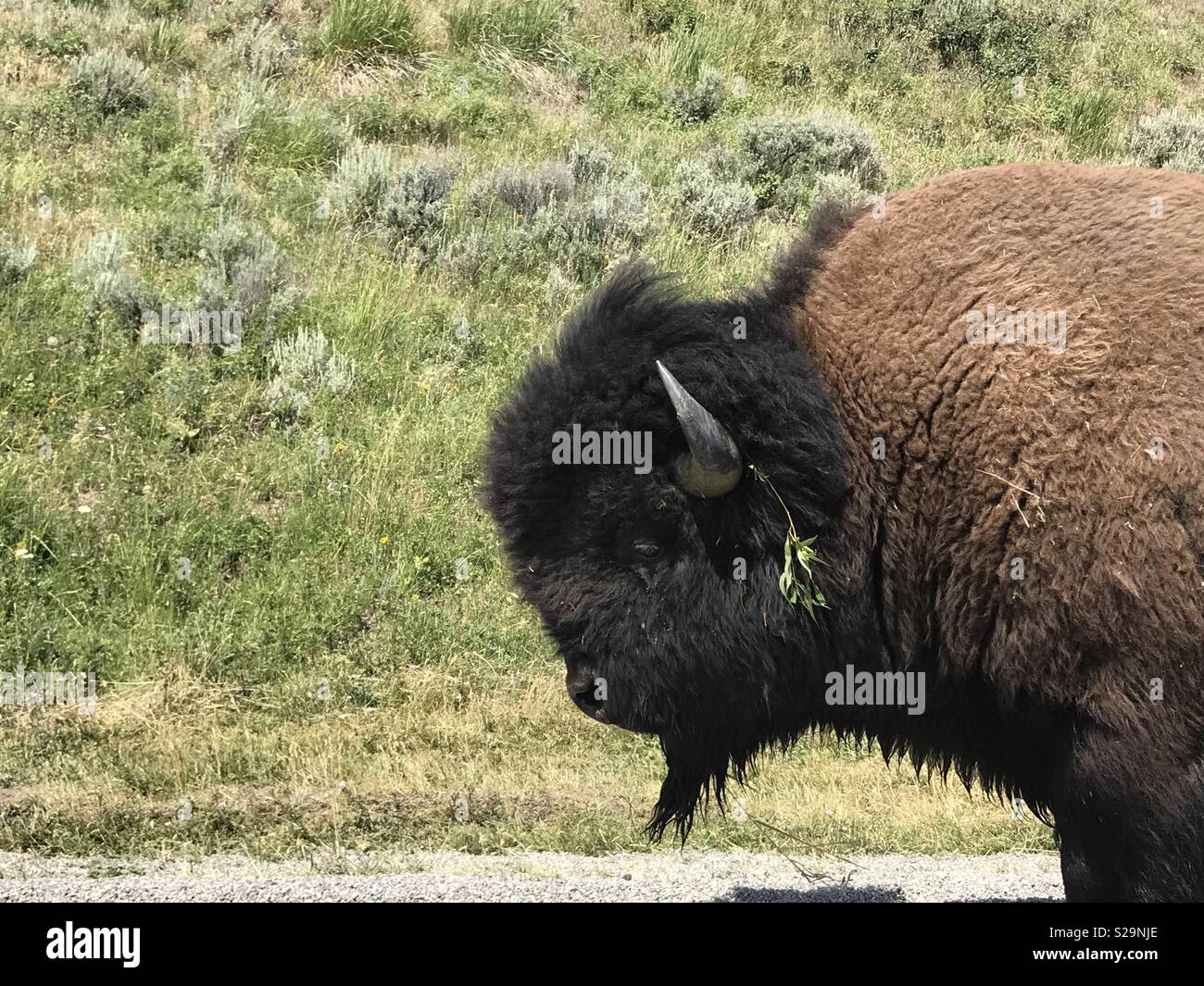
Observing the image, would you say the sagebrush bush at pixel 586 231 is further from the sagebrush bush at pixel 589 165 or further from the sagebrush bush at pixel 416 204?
the sagebrush bush at pixel 416 204

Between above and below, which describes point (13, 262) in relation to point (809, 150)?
below

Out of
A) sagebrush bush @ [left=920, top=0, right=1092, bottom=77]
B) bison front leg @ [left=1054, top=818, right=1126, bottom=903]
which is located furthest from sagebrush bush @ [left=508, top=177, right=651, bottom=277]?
bison front leg @ [left=1054, top=818, right=1126, bottom=903]

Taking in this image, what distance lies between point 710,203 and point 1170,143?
21.9ft

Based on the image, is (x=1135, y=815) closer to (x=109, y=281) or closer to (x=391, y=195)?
(x=109, y=281)

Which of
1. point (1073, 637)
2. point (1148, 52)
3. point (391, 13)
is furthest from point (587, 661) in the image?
point (1148, 52)

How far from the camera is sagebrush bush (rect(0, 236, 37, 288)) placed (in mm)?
11219

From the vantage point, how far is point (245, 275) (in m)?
11.6

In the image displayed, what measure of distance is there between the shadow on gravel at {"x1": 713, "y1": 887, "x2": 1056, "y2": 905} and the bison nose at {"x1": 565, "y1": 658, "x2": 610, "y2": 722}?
164 cm

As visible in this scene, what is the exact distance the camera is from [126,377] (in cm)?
1055

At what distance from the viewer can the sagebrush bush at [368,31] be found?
17.0 meters

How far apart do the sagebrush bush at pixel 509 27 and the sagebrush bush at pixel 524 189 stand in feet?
14.2

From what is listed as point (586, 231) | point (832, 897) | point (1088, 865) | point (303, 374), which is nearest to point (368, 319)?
point (303, 374)

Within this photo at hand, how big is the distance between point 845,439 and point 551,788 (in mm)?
3837

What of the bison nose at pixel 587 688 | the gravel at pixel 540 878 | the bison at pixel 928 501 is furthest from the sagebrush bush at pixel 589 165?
the bison nose at pixel 587 688
